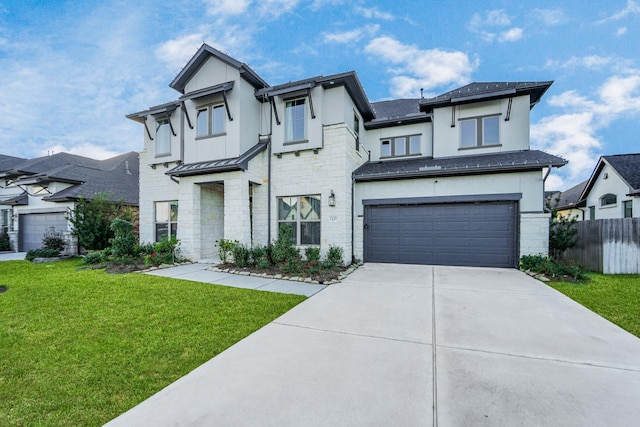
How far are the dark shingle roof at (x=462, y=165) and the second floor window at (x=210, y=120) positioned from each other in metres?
5.42

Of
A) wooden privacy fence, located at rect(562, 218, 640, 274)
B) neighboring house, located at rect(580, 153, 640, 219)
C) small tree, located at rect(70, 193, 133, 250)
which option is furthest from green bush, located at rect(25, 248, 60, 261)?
neighboring house, located at rect(580, 153, 640, 219)

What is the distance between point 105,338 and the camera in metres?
3.48

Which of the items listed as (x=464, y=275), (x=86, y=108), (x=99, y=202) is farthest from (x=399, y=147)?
(x=86, y=108)

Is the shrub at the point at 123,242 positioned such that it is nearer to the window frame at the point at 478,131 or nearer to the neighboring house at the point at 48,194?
the neighboring house at the point at 48,194

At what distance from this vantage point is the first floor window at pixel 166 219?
35.9 ft

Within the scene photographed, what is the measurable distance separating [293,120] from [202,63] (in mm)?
4356

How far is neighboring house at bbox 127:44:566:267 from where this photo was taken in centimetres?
848

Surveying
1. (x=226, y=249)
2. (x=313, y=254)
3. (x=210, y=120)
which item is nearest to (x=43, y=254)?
(x=226, y=249)

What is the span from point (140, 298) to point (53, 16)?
37.8ft

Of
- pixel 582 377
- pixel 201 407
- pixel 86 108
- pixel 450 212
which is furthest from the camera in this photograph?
pixel 86 108

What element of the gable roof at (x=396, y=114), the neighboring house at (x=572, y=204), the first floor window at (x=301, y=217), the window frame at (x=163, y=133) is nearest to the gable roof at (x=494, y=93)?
the gable roof at (x=396, y=114)

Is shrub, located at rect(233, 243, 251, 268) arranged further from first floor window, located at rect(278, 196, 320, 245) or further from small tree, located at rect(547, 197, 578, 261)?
small tree, located at rect(547, 197, 578, 261)

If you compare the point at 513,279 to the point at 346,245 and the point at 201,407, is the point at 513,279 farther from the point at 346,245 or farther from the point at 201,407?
the point at 201,407

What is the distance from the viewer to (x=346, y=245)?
8922 mm
